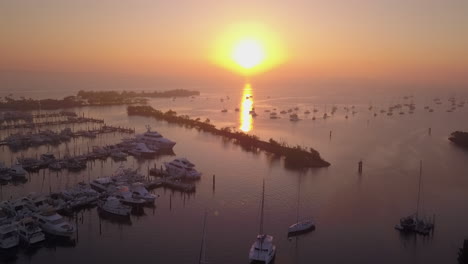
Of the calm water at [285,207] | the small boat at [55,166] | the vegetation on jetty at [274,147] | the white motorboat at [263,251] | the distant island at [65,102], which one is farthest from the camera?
the distant island at [65,102]

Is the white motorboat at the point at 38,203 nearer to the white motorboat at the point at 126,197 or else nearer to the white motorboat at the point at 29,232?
the white motorboat at the point at 29,232

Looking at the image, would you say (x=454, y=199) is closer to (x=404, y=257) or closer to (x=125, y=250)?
(x=404, y=257)

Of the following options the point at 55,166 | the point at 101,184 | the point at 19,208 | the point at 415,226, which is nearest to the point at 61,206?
the point at 19,208

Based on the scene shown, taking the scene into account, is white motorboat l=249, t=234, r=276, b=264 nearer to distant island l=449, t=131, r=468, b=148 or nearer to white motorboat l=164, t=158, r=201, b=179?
white motorboat l=164, t=158, r=201, b=179

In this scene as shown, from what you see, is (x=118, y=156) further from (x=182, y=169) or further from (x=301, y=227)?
(x=301, y=227)

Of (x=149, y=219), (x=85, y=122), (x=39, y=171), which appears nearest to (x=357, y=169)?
(x=149, y=219)

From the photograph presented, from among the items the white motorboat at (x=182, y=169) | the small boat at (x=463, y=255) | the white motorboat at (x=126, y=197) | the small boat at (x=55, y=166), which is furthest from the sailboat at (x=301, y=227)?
the small boat at (x=55, y=166)

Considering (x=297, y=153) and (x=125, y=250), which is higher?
(x=297, y=153)

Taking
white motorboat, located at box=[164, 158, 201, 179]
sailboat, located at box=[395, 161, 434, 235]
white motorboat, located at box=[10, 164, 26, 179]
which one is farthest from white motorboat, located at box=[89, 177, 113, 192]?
sailboat, located at box=[395, 161, 434, 235]
